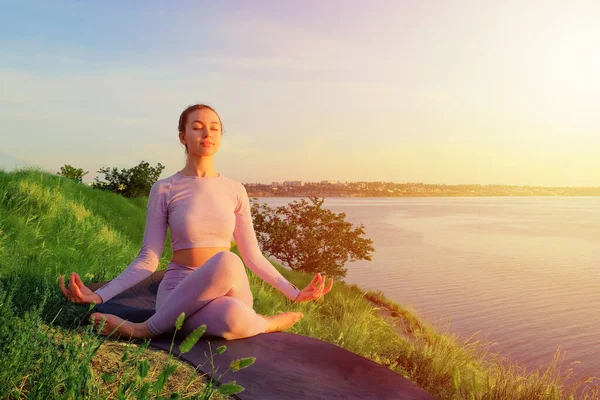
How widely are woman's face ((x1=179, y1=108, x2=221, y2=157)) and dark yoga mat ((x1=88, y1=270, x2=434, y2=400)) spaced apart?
1442mm

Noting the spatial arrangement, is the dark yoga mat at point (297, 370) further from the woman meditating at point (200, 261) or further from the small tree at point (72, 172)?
the small tree at point (72, 172)

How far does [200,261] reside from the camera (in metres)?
4.50

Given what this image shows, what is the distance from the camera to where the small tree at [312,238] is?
802 inches

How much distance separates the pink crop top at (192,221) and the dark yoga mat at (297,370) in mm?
494

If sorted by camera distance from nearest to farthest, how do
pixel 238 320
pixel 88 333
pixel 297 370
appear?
pixel 88 333, pixel 297 370, pixel 238 320

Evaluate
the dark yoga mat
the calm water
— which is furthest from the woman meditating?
the calm water

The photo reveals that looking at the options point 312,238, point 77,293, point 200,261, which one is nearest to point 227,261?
point 200,261

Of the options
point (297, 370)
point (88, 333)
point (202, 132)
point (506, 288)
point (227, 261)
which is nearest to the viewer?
point (88, 333)

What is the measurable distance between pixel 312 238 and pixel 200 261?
1597 cm

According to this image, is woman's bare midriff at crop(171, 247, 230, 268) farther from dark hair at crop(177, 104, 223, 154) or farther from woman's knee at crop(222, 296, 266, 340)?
dark hair at crop(177, 104, 223, 154)

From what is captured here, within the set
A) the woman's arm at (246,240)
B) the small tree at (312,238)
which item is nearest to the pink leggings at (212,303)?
the woman's arm at (246,240)

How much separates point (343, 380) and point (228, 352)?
77 centimetres

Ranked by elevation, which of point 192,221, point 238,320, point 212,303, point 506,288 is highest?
point 192,221

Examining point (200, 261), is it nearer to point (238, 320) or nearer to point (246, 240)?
point (246, 240)
